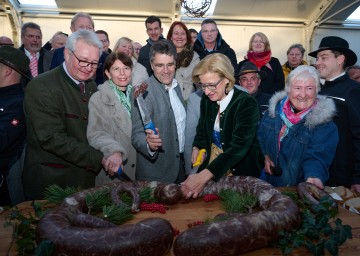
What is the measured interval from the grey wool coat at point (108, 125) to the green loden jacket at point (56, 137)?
80 millimetres

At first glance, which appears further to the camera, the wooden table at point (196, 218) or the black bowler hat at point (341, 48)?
the black bowler hat at point (341, 48)

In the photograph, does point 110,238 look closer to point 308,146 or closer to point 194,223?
point 194,223

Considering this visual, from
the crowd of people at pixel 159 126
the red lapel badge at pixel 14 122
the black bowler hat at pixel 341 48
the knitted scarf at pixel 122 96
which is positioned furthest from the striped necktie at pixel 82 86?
the black bowler hat at pixel 341 48

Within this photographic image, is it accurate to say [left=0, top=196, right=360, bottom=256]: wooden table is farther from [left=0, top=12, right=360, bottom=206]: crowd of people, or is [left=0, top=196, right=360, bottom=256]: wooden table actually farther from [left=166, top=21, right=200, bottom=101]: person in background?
[left=166, top=21, right=200, bottom=101]: person in background

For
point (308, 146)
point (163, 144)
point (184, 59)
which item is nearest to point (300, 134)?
point (308, 146)

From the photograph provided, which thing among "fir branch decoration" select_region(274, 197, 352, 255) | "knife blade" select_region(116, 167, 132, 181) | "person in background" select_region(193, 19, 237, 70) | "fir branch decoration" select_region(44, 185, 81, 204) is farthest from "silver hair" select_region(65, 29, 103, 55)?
"person in background" select_region(193, 19, 237, 70)

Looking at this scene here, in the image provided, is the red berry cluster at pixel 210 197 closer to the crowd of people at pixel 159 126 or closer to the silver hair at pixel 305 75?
the crowd of people at pixel 159 126

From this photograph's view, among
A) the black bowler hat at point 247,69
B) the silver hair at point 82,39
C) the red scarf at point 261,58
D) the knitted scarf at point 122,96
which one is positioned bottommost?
the knitted scarf at point 122,96

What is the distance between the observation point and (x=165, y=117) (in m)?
3.47

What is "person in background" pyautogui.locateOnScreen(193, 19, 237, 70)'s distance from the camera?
538 centimetres

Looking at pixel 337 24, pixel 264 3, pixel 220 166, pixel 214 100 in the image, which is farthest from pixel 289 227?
pixel 337 24

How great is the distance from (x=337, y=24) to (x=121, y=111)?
11998 mm

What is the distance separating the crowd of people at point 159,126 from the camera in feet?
9.21

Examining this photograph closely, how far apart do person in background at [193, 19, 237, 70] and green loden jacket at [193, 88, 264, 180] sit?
236cm
